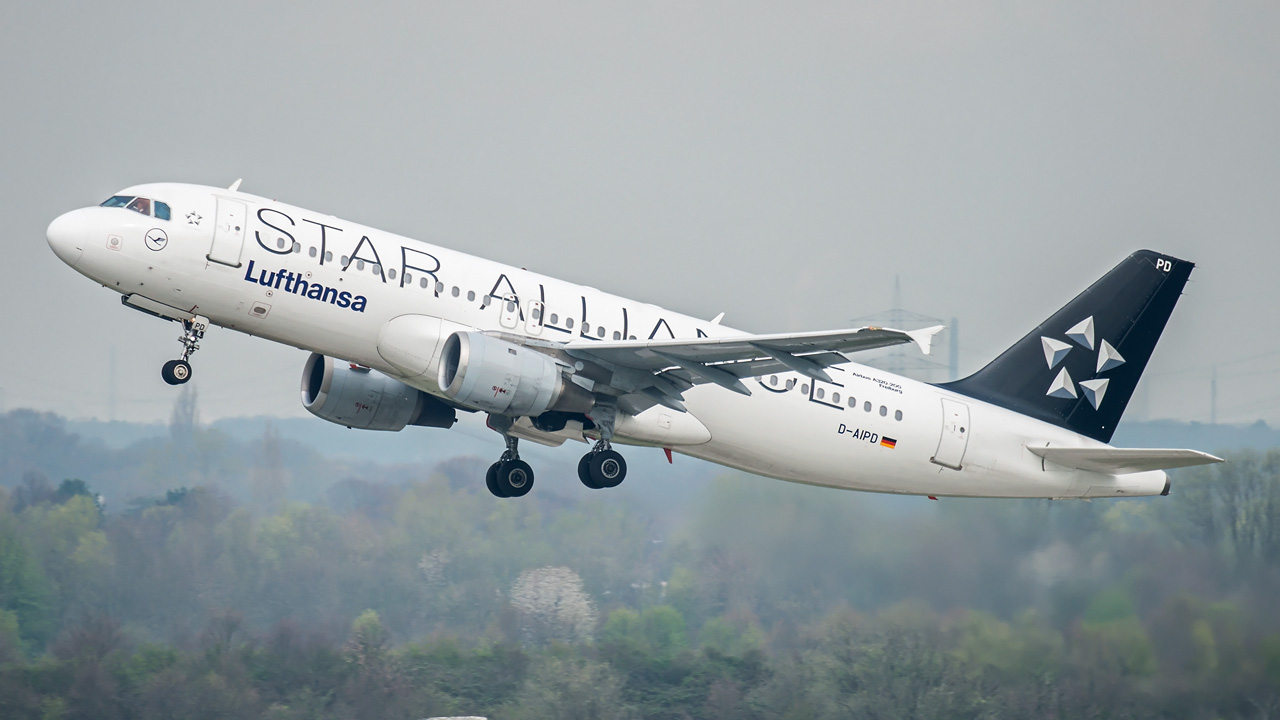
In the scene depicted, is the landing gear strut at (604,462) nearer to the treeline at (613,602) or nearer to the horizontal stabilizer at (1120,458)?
the horizontal stabilizer at (1120,458)

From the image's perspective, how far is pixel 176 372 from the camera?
1048 inches

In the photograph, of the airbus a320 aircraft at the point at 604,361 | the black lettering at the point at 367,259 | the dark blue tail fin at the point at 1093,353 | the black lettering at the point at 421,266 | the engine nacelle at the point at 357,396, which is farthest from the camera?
the dark blue tail fin at the point at 1093,353

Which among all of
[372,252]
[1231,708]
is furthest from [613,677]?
[372,252]

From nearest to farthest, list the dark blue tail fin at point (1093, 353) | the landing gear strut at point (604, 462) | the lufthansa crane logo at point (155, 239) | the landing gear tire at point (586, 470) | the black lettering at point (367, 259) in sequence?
the lufthansa crane logo at point (155, 239) → the black lettering at point (367, 259) → the landing gear strut at point (604, 462) → the landing gear tire at point (586, 470) → the dark blue tail fin at point (1093, 353)

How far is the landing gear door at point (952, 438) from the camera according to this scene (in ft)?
100

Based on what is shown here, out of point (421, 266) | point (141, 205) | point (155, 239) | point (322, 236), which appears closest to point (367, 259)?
point (322, 236)

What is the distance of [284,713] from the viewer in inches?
2020

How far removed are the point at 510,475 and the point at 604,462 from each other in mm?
3294

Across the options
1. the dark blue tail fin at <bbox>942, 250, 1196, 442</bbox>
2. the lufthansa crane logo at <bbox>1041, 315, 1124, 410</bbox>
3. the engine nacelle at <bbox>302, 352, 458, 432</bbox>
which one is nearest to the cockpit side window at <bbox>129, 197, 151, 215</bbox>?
the engine nacelle at <bbox>302, 352, 458, 432</bbox>

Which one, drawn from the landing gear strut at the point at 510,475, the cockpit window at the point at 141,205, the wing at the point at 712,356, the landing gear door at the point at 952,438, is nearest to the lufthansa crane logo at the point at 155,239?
the cockpit window at the point at 141,205

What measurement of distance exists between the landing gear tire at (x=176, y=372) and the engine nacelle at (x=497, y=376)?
18.3ft

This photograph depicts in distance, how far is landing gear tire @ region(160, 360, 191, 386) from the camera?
26.4 meters

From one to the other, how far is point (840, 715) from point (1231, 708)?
1445 cm

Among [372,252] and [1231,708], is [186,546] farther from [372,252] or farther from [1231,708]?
[1231,708]
